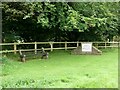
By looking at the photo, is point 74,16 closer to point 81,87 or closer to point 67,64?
point 67,64

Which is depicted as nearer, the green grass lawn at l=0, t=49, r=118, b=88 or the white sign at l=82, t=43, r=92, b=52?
the green grass lawn at l=0, t=49, r=118, b=88

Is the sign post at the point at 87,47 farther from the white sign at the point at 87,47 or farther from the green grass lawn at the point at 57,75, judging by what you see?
the green grass lawn at the point at 57,75

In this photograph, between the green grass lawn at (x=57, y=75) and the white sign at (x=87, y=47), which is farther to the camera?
the white sign at (x=87, y=47)

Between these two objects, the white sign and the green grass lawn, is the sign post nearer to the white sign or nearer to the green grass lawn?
the white sign

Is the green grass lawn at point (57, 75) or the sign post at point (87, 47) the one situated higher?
the sign post at point (87, 47)

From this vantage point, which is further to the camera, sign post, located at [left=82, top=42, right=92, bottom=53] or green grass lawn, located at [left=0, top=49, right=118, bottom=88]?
sign post, located at [left=82, top=42, right=92, bottom=53]

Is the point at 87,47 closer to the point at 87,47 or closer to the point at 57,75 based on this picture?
the point at 87,47

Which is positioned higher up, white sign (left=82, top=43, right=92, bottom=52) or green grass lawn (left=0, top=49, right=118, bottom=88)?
white sign (left=82, top=43, right=92, bottom=52)

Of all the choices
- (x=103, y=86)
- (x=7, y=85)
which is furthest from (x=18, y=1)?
(x=103, y=86)

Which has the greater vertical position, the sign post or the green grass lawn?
the sign post

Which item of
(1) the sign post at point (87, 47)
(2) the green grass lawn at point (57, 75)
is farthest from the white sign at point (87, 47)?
(2) the green grass lawn at point (57, 75)

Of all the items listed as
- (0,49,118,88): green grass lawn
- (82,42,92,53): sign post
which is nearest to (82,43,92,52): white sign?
(82,42,92,53): sign post

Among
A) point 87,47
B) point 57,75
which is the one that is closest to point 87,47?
point 87,47

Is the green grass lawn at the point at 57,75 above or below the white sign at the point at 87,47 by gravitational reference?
below
